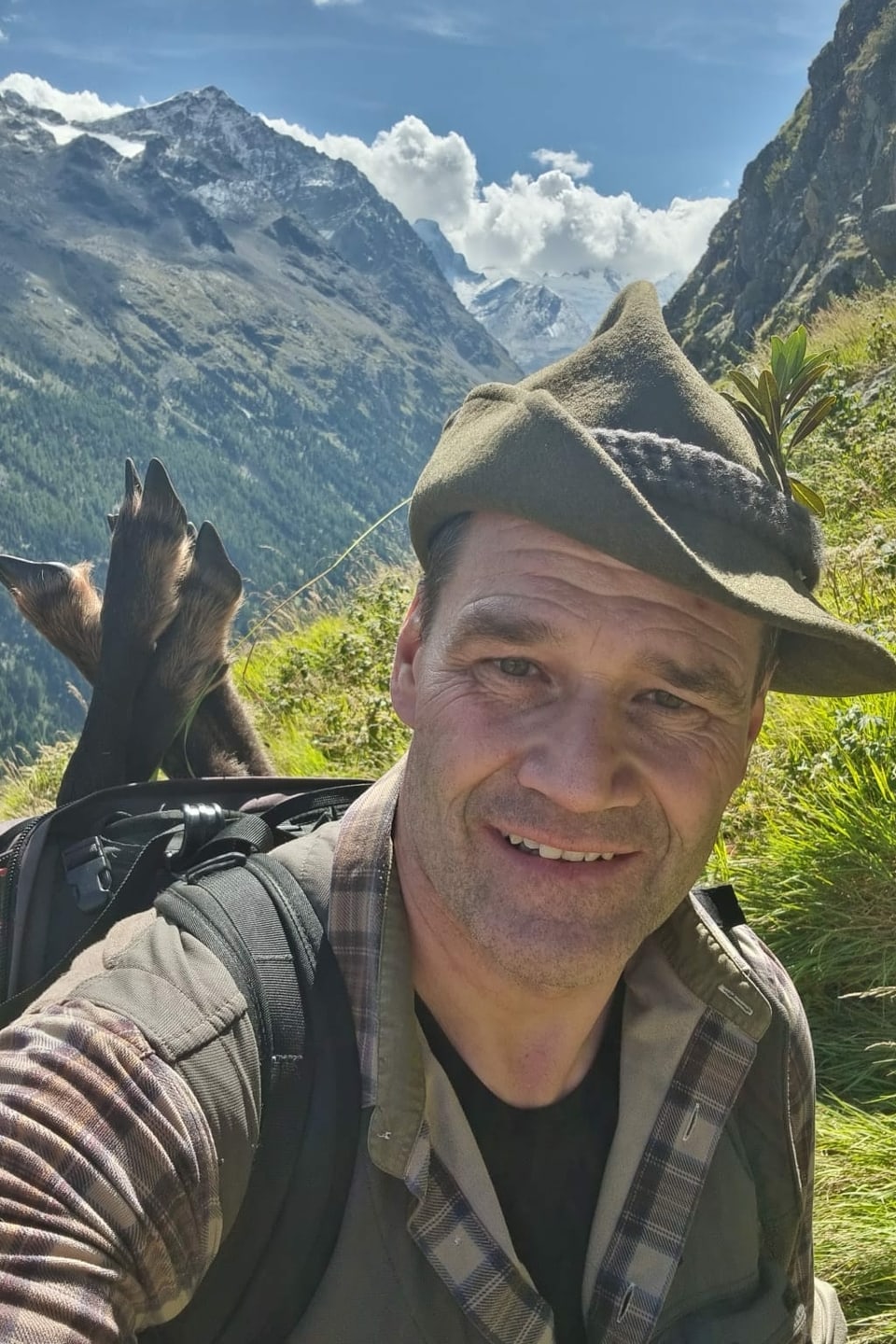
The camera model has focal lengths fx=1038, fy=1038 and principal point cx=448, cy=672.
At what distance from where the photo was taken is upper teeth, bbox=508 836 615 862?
1.51m

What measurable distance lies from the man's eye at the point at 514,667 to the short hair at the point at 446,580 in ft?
0.63

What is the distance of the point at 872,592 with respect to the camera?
4.00m

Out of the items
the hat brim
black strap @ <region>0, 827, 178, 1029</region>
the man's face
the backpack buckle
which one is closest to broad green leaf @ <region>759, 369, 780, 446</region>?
the hat brim

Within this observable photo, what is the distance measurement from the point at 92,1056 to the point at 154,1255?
214mm

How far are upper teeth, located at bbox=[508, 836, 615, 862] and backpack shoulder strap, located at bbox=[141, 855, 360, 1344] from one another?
12.7 inches

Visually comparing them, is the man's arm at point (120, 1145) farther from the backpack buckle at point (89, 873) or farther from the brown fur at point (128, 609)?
the brown fur at point (128, 609)

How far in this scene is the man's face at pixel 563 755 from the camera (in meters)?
1.50

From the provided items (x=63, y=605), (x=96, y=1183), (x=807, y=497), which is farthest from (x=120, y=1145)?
(x=63, y=605)

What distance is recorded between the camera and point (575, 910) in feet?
4.97

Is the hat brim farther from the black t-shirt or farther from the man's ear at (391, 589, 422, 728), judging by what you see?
the black t-shirt

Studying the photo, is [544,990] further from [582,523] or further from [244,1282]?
[582,523]

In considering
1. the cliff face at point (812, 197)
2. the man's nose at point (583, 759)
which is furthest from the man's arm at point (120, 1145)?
the cliff face at point (812, 197)

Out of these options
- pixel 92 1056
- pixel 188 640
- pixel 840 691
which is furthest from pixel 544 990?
pixel 188 640

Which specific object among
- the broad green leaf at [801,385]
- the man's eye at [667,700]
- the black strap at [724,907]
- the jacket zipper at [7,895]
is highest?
the broad green leaf at [801,385]
